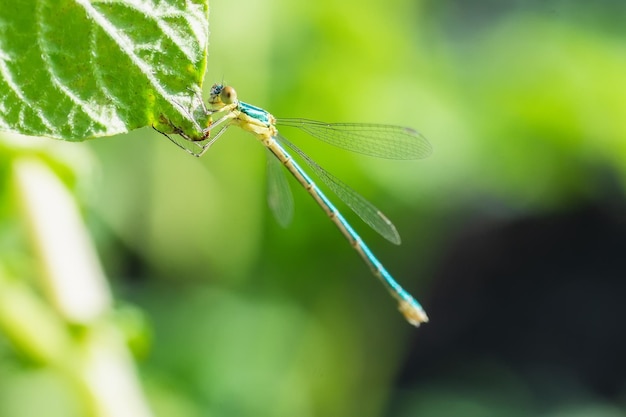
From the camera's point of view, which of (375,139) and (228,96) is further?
(375,139)

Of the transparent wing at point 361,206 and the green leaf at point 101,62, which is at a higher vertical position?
the transparent wing at point 361,206

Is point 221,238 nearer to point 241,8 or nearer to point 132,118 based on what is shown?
point 241,8

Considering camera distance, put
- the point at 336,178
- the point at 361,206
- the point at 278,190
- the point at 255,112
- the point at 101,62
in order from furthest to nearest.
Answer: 1. the point at 361,206
2. the point at 336,178
3. the point at 278,190
4. the point at 255,112
5. the point at 101,62

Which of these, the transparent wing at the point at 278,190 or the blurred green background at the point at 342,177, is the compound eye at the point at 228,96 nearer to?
the transparent wing at the point at 278,190

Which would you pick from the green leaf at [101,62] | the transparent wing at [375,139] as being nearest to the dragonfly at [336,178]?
the transparent wing at [375,139]

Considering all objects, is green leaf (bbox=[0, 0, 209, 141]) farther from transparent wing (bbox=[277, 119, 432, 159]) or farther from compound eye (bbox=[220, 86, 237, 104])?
transparent wing (bbox=[277, 119, 432, 159])

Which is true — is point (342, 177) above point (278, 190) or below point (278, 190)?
above

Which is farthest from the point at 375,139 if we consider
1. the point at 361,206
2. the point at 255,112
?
the point at 255,112

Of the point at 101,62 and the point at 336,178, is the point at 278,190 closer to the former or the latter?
the point at 336,178
